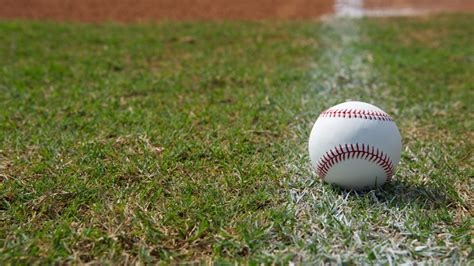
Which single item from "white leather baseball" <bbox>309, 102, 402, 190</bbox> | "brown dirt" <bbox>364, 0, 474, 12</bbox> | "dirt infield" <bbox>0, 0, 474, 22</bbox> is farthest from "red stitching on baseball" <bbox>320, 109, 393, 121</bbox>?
"brown dirt" <bbox>364, 0, 474, 12</bbox>

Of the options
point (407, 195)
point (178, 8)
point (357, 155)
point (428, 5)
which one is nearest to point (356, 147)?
point (357, 155)

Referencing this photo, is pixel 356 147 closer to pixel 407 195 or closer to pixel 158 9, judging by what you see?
pixel 407 195

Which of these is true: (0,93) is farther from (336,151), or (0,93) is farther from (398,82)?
(398,82)

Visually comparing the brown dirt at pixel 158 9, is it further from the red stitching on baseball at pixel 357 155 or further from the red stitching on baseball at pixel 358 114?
the red stitching on baseball at pixel 357 155

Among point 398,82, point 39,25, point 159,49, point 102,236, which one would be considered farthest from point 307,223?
point 39,25

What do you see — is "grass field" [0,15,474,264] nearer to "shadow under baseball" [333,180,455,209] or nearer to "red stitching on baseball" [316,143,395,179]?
"shadow under baseball" [333,180,455,209]

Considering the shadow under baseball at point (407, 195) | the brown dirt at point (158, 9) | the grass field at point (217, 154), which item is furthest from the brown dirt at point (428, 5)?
the shadow under baseball at point (407, 195)
